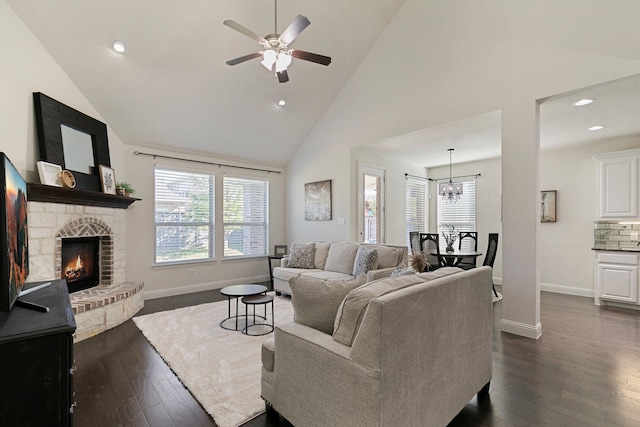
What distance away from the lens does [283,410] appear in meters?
1.85

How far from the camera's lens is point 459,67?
403 centimetres

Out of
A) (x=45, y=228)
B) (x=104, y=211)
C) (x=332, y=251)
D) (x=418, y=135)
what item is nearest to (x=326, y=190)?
(x=332, y=251)

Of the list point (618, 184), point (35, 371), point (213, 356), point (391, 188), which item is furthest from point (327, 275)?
point (618, 184)

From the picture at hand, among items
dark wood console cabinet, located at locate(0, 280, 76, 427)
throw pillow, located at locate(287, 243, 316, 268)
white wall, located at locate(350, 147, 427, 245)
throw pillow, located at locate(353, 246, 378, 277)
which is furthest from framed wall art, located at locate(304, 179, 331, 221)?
dark wood console cabinet, located at locate(0, 280, 76, 427)

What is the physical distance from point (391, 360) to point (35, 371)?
1494 mm

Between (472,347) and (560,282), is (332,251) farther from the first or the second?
(560,282)

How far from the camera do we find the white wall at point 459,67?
303cm

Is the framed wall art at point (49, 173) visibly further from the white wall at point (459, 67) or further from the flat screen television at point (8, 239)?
the white wall at point (459, 67)

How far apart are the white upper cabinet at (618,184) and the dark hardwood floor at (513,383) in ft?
6.16

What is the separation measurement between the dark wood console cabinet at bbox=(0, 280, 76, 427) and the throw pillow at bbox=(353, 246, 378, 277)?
11.4ft

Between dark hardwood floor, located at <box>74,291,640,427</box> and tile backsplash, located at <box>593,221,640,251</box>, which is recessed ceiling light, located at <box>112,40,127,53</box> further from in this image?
tile backsplash, located at <box>593,221,640,251</box>

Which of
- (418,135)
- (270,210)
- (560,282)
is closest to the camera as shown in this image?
(418,135)

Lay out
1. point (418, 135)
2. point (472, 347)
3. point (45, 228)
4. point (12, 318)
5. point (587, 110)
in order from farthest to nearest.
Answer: point (418, 135), point (587, 110), point (45, 228), point (472, 347), point (12, 318)

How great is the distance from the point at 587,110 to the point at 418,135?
204cm
